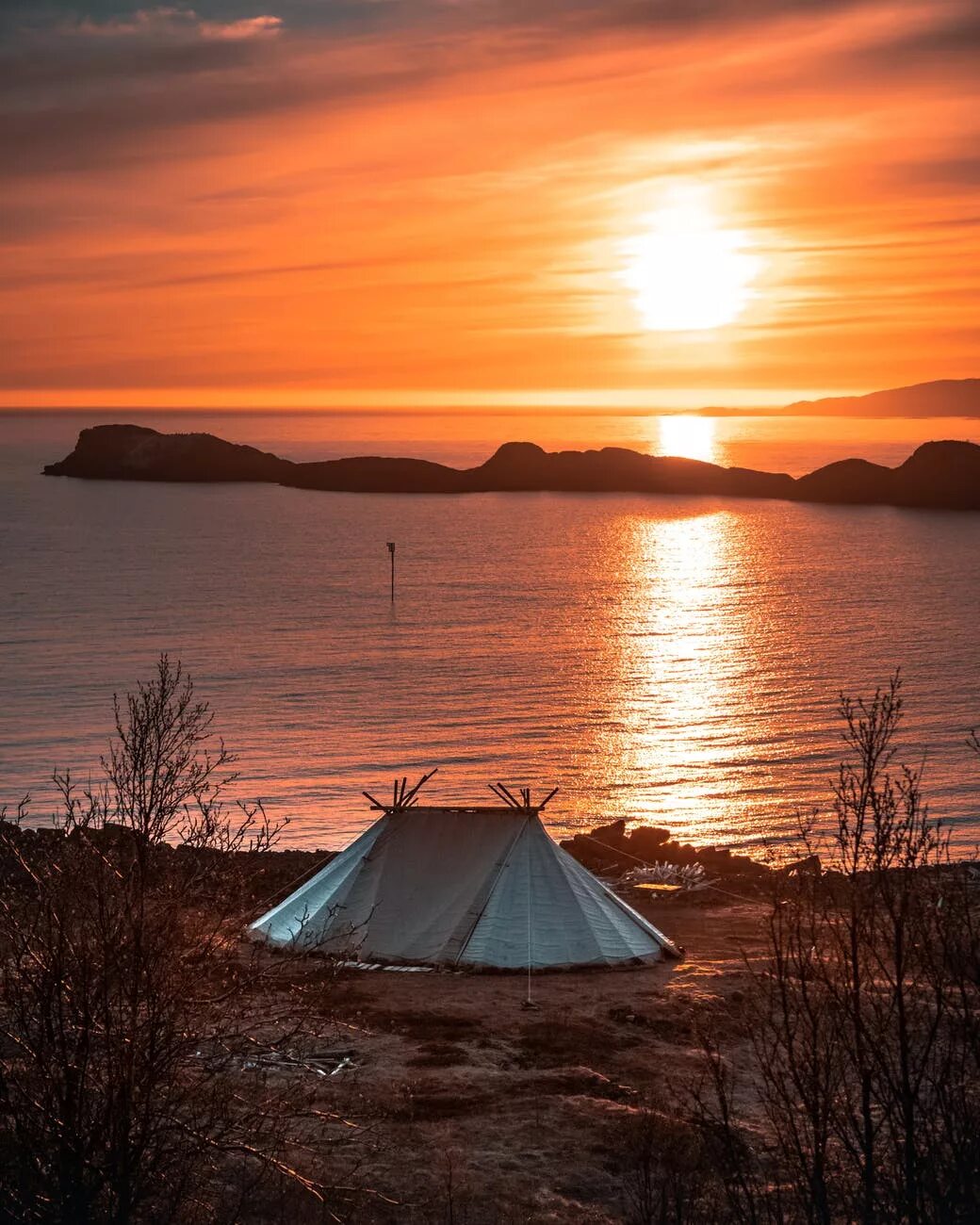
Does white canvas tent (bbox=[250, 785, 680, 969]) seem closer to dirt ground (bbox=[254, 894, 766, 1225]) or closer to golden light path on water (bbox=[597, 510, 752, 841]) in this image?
dirt ground (bbox=[254, 894, 766, 1225])

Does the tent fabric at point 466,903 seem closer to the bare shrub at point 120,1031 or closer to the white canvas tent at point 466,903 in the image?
the white canvas tent at point 466,903

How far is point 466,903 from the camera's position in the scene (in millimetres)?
25609

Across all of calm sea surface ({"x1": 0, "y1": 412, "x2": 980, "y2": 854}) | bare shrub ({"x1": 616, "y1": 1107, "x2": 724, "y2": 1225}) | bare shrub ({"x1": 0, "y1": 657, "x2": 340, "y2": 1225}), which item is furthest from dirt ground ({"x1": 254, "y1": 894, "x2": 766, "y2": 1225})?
calm sea surface ({"x1": 0, "y1": 412, "x2": 980, "y2": 854})

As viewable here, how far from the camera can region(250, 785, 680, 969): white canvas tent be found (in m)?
25.0

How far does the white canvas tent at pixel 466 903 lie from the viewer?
81.9 ft

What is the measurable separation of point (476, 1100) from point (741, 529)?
14258 cm

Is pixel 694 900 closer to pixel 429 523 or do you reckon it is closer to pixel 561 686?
pixel 561 686

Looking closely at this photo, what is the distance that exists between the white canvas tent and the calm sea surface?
1405 centimetres

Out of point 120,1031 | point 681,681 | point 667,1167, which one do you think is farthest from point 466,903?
point 681,681

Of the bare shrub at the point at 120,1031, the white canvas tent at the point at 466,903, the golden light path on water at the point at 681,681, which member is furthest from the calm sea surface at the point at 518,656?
the bare shrub at the point at 120,1031

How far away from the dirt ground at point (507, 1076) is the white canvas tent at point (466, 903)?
0.56 meters

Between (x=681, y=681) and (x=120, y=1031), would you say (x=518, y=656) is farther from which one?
(x=120, y=1031)

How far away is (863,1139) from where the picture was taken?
11594 mm

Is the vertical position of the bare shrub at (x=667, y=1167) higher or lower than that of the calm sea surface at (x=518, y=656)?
lower
